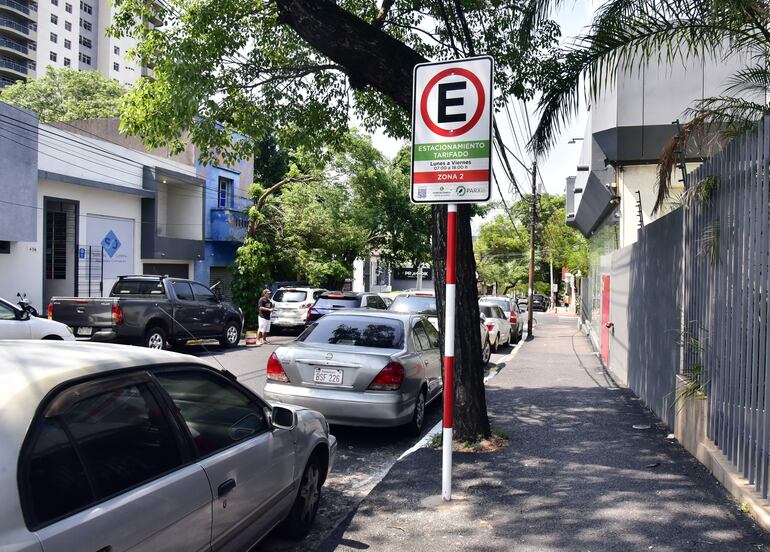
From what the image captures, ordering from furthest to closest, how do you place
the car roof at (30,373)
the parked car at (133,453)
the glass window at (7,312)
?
the glass window at (7,312), the parked car at (133,453), the car roof at (30,373)

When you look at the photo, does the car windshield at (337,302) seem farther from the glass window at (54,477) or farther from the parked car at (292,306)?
the glass window at (54,477)

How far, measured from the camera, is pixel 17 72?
63062 mm

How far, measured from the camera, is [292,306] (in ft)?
70.2

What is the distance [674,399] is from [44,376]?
654 cm

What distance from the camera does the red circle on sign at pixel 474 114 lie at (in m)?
5.18

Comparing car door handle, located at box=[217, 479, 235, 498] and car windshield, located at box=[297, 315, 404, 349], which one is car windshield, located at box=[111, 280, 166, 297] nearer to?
car windshield, located at box=[297, 315, 404, 349]

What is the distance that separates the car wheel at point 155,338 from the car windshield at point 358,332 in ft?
23.7

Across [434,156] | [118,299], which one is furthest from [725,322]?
[118,299]

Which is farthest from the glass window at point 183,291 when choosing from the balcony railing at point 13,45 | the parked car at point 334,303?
the balcony railing at point 13,45

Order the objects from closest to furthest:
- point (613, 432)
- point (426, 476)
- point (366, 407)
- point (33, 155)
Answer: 1. point (426, 476)
2. point (366, 407)
3. point (613, 432)
4. point (33, 155)

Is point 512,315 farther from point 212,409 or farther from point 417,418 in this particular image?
point 212,409

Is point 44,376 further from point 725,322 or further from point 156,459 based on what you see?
point 725,322

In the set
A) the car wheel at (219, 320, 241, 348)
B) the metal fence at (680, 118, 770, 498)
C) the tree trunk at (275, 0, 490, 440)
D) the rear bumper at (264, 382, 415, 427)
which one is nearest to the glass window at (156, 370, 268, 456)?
the rear bumper at (264, 382, 415, 427)

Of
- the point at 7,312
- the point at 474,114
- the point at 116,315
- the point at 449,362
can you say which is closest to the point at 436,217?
the point at 474,114
